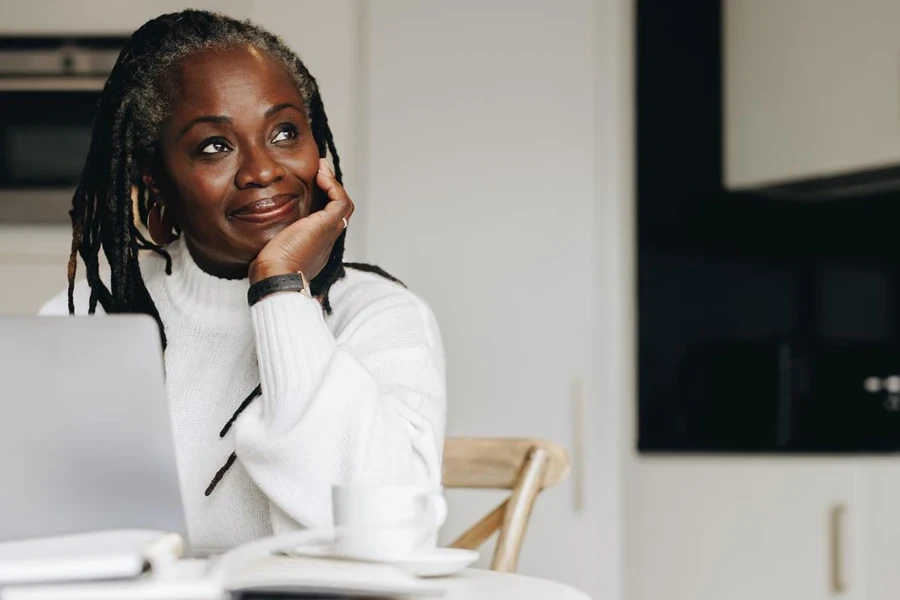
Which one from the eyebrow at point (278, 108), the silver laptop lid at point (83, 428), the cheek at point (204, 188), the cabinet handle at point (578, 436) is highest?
the eyebrow at point (278, 108)

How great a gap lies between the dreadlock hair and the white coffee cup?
2.28 ft

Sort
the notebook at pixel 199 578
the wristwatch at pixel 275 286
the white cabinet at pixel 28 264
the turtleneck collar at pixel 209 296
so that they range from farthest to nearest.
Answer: the white cabinet at pixel 28 264 < the turtleneck collar at pixel 209 296 < the wristwatch at pixel 275 286 < the notebook at pixel 199 578

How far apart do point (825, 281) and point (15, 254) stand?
82.5 inches

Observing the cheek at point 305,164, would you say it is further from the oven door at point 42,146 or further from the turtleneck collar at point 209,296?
the oven door at point 42,146

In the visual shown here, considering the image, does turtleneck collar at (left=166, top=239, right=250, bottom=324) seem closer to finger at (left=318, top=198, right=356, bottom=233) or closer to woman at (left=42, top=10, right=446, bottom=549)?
woman at (left=42, top=10, right=446, bottom=549)

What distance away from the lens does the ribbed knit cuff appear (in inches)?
50.8

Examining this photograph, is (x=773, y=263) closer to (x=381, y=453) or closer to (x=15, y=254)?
(x=15, y=254)

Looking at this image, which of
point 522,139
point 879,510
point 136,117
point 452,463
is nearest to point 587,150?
point 522,139

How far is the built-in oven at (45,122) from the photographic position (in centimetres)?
270

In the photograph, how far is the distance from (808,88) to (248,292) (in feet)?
6.56

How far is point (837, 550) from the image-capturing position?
2705 mm

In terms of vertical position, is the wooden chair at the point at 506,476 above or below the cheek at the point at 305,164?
below

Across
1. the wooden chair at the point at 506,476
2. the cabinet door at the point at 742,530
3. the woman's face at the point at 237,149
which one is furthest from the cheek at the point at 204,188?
the cabinet door at the point at 742,530

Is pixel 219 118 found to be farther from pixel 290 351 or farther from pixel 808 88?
pixel 808 88
